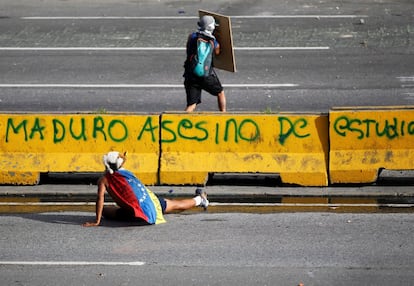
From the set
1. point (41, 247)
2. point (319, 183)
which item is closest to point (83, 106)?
point (319, 183)

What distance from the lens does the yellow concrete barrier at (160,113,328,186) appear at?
14.3 m

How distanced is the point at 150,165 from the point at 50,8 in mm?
11798

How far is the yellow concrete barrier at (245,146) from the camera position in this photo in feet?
47.0

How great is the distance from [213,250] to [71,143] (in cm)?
366

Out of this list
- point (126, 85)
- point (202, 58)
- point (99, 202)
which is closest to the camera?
point (99, 202)

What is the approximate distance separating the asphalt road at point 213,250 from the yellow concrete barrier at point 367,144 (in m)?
1.44

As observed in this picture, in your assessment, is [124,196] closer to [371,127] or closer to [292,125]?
[292,125]

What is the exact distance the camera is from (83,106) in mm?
18547

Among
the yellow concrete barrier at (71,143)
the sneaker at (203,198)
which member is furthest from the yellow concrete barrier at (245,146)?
the sneaker at (203,198)

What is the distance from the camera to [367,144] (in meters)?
14.3

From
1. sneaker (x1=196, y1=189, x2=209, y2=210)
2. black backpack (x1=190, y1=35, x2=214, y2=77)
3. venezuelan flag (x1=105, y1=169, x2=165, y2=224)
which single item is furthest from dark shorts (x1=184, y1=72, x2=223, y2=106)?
venezuelan flag (x1=105, y1=169, x2=165, y2=224)

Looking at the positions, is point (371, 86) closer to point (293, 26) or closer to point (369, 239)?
point (293, 26)

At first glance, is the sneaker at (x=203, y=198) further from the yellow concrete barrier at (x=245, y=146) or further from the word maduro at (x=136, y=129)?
the word maduro at (x=136, y=129)

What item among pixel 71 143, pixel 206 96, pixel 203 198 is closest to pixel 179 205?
pixel 203 198
